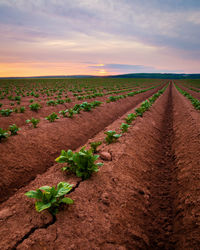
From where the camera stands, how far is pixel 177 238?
254cm

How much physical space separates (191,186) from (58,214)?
9.75 ft

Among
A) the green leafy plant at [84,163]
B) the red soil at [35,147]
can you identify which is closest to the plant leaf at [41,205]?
the green leafy plant at [84,163]

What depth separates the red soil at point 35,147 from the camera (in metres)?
4.24

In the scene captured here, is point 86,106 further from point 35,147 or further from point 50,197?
point 50,197

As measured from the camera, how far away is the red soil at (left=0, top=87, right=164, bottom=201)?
4242 millimetres

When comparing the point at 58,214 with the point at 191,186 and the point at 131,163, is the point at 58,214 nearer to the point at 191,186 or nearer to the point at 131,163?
the point at 131,163

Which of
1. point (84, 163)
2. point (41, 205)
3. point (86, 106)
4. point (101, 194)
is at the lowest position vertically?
point (101, 194)

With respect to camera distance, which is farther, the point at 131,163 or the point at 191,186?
the point at 131,163

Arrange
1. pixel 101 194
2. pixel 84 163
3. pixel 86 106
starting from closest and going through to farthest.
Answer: pixel 101 194, pixel 84 163, pixel 86 106

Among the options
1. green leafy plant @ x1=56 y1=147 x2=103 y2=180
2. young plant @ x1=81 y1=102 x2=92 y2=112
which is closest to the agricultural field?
green leafy plant @ x1=56 y1=147 x2=103 y2=180

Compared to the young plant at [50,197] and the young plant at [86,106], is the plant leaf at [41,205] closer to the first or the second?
the young plant at [50,197]

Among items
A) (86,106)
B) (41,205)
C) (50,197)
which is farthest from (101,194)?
(86,106)

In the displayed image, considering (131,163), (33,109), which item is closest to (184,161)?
(131,163)

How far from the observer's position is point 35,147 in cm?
554
